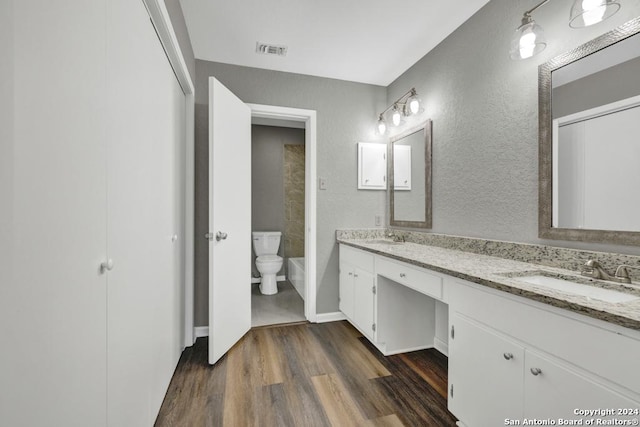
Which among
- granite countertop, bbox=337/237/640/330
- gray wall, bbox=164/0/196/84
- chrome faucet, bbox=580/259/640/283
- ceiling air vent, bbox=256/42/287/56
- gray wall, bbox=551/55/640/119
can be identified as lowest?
granite countertop, bbox=337/237/640/330

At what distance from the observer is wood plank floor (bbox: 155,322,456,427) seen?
145 cm

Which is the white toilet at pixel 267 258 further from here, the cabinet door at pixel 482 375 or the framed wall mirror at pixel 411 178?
the cabinet door at pixel 482 375

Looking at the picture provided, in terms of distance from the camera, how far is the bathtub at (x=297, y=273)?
3.42 metres

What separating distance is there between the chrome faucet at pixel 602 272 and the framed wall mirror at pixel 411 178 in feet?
3.73

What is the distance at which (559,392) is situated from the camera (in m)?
0.92

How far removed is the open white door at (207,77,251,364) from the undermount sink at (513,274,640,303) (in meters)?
1.79

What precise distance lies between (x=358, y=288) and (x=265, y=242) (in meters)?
1.97

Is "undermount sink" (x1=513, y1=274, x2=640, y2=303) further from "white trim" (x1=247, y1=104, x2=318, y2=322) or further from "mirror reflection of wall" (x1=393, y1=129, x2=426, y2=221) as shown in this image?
"white trim" (x1=247, y1=104, x2=318, y2=322)

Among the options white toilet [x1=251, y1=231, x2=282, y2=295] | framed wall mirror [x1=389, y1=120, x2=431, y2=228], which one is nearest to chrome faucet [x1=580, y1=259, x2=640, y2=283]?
framed wall mirror [x1=389, y1=120, x2=431, y2=228]

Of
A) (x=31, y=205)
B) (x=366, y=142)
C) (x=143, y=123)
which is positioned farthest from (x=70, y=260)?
(x=366, y=142)

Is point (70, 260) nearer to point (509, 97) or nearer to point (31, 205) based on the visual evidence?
point (31, 205)

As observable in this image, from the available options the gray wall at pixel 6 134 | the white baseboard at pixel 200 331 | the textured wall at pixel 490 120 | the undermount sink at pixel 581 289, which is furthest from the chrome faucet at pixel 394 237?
the gray wall at pixel 6 134

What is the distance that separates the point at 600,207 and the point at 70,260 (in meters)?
1.95

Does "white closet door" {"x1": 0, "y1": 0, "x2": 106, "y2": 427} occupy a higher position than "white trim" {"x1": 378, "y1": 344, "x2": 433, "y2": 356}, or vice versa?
"white closet door" {"x1": 0, "y1": 0, "x2": 106, "y2": 427}
